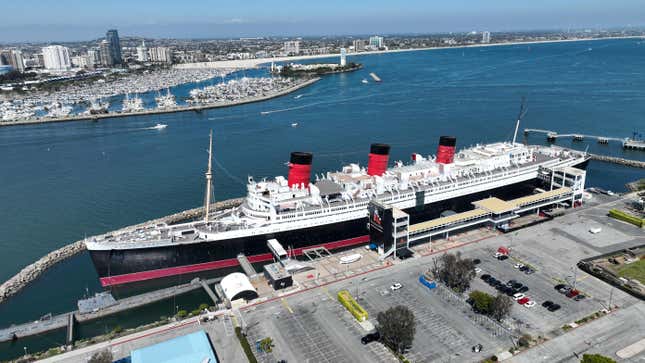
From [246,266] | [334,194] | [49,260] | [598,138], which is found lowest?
[49,260]

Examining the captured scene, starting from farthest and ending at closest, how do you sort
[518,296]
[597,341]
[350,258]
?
[350,258], [518,296], [597,341]

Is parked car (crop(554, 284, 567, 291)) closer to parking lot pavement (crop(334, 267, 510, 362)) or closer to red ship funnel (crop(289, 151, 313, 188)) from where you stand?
parking lot pavement (crop(334, 267, 510, 362))

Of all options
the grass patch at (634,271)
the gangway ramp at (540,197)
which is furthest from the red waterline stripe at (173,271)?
the grass patch at (634,271)

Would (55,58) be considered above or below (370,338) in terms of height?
above

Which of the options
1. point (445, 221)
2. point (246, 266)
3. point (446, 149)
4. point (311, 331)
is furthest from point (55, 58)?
point (311, 331)

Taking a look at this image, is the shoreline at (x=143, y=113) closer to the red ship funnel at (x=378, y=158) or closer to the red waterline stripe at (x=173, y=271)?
the red ship funnel at (x=378, y=158)

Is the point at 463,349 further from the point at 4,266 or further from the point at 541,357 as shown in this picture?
the point at 4,266

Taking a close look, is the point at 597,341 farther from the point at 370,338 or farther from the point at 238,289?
the point at 238,289
